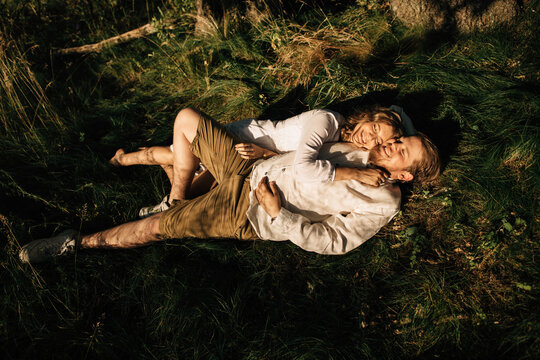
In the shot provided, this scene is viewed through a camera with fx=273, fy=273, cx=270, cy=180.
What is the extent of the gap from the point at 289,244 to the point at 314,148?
1.11 meters

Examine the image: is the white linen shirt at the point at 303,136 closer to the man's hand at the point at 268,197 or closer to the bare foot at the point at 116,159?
the man's hand at the point at 268,197

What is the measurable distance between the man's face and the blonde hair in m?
0.12

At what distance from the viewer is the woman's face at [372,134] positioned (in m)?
2.50

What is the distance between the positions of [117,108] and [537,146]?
4995mm

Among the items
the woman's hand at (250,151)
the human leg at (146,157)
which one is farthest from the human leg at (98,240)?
the woman's hand at (250,151)

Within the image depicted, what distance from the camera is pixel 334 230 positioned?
2.47 meters

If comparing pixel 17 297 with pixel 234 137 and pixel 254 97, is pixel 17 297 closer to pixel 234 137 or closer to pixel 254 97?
pixel 234 137

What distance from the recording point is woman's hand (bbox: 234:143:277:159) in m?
2.69

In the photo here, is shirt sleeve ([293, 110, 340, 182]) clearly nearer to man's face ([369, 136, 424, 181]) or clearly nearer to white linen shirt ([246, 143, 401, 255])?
white linen shirt ([246, 143, 401, 255])

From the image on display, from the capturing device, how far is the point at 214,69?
392cm

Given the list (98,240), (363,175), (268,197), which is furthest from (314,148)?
(98,240)

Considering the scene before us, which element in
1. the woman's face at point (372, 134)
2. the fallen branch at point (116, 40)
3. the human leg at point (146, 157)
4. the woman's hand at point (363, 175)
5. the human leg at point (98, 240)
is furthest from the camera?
the fallen branch at point (116, 40)

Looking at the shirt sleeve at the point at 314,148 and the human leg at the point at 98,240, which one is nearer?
the shirt sleeve at the point at 314,148

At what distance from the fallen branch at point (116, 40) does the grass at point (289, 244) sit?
1.52 feet
